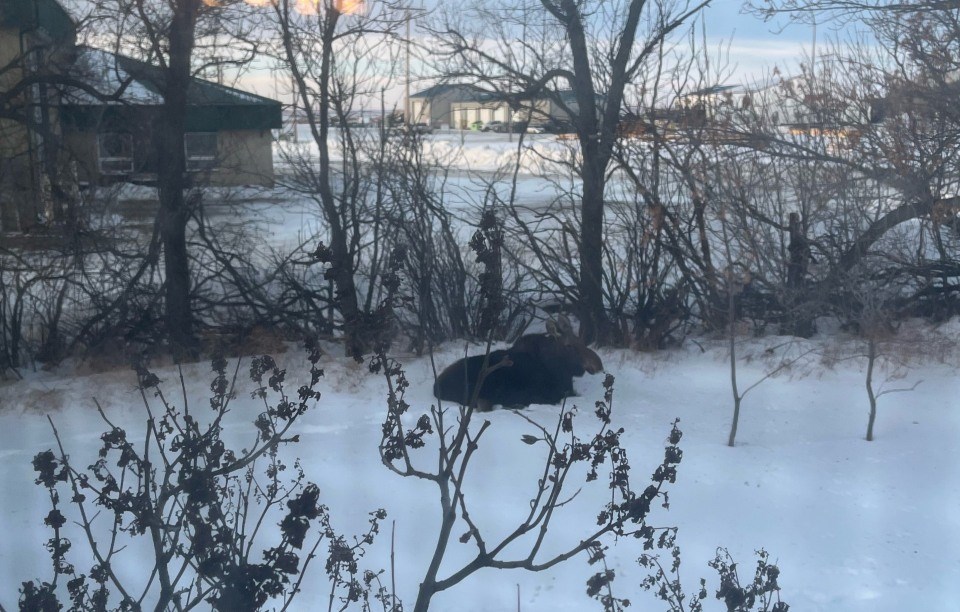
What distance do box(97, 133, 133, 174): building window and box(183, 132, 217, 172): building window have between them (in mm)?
610

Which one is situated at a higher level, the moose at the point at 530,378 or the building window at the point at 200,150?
the building window at the point at 200,150

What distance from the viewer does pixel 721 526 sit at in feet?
18.8

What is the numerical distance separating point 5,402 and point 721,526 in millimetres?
6270

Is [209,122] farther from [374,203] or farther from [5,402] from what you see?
[5,402]

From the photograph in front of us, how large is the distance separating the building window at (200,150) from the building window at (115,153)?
61 cm

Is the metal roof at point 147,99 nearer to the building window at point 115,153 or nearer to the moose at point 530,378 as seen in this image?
the building window at point 115,153

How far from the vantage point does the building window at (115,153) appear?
10070mm

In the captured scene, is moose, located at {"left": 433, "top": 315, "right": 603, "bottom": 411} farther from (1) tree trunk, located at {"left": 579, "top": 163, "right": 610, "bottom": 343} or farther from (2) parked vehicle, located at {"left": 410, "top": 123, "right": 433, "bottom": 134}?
(2) parked vehicle, located at {"left": 410, "top": 123, "right": 433, "bottom": 134}

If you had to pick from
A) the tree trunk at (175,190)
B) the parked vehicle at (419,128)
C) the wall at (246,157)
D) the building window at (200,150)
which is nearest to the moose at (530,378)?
the parked vehicle at (419,128)

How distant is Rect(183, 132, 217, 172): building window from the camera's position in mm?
10211

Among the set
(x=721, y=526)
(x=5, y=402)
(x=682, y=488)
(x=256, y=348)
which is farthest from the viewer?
(x=256, y=348)

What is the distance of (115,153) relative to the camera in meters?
10.2

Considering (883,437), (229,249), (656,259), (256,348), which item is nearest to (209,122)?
(229,249)

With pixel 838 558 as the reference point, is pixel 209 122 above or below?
above
